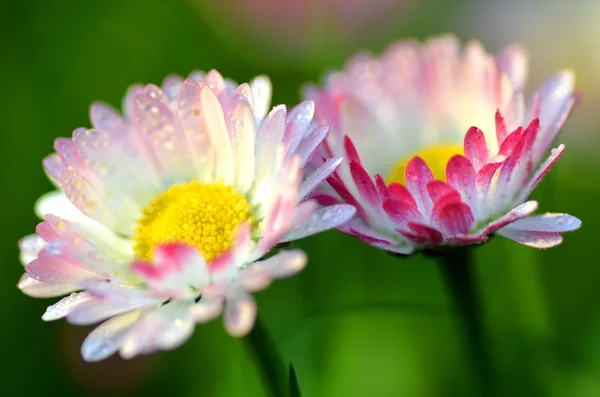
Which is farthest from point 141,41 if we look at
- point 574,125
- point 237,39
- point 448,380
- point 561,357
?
point 561,357

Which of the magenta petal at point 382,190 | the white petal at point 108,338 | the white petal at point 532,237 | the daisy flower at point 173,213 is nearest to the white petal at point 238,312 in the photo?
the daisy flower at point 173,213

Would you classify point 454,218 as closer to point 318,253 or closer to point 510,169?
point 510,169

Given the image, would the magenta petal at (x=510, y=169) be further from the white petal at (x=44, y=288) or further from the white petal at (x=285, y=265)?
the white petal at (x=44, y=288)

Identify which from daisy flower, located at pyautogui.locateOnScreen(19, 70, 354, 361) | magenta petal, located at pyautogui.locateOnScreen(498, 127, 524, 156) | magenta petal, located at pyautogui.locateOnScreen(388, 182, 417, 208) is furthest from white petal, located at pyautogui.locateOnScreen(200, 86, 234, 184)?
magenta petal, located at pyautogui.locateOnScreen(498, 127, 524, 156)

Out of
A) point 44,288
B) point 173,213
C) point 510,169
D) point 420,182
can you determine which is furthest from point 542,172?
point 44,288

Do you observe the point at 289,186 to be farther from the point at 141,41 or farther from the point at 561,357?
the point at 141,41

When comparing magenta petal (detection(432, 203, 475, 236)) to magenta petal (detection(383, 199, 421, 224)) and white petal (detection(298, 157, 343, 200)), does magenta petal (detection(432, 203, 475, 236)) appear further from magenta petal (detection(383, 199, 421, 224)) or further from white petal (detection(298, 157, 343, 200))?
white petal (detection(298, 157, 343, 200))
